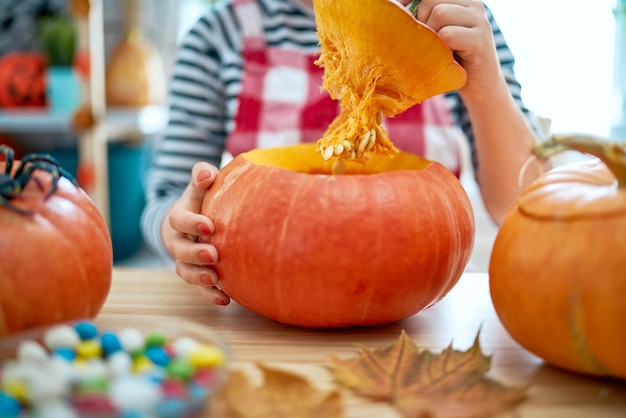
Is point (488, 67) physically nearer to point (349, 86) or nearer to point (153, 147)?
point (349, 86)

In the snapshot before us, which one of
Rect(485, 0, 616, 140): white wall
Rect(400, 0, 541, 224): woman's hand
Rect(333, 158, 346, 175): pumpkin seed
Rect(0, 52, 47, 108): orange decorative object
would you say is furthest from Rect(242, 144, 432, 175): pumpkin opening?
Rect(0, 52, 47, 108): orange decorative object

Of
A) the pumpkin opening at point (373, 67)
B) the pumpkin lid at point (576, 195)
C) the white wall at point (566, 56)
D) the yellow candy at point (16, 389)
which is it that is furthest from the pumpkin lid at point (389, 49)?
the white wall at point (566, 56)

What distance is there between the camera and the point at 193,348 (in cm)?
41

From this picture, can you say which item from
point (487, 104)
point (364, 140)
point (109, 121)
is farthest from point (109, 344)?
point (109, 121)

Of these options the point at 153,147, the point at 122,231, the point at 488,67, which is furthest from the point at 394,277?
the point at 153,147

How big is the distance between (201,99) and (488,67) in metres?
0.59

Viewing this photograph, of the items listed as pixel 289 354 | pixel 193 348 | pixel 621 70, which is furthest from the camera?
pixel 621 70

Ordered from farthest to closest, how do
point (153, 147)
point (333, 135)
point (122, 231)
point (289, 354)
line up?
point (153, 147)
point (122, 231)
point (333, 135)
point (289, 354)

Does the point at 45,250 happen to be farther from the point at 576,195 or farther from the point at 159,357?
the point at 576,195

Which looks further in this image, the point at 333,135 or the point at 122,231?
the point at 122,231

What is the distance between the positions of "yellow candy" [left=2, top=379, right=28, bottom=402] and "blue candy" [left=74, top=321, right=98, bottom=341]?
0.08m

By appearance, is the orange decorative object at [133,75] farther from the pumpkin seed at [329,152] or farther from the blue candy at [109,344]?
the blue candy at [109,344]

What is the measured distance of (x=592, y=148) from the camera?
447 millimetres

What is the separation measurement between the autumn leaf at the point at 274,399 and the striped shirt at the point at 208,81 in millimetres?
718
